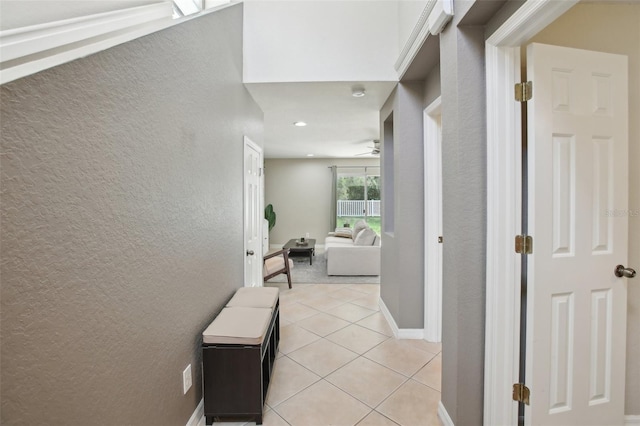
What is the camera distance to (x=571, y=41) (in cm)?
146

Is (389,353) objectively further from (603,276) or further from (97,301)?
(97,301)

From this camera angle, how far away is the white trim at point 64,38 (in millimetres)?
666

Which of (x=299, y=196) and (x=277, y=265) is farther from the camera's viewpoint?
(x=299, y=196)

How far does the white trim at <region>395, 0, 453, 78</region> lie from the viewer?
1456 millimetres

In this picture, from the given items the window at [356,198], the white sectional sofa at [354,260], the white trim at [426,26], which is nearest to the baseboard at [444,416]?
the white trim at [426,26]

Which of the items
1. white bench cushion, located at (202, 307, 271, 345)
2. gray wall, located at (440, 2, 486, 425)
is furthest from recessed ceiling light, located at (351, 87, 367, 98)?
white bench cushion, located at (202, 307, 271, 345)

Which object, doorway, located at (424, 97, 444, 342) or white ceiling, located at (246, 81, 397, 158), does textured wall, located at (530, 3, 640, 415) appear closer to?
doorway, located at (424, 97, 444, 342)

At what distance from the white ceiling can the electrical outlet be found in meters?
2.35

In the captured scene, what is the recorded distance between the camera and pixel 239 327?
5.42 ft

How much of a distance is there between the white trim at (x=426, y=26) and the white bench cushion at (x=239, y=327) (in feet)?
6.58

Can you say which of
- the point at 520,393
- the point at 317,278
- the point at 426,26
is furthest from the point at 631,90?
the point at 317,278

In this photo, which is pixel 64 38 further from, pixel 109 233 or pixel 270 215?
pixel 270 215

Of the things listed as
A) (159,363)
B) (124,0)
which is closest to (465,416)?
(159,363)

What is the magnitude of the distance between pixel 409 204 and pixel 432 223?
0.27m
